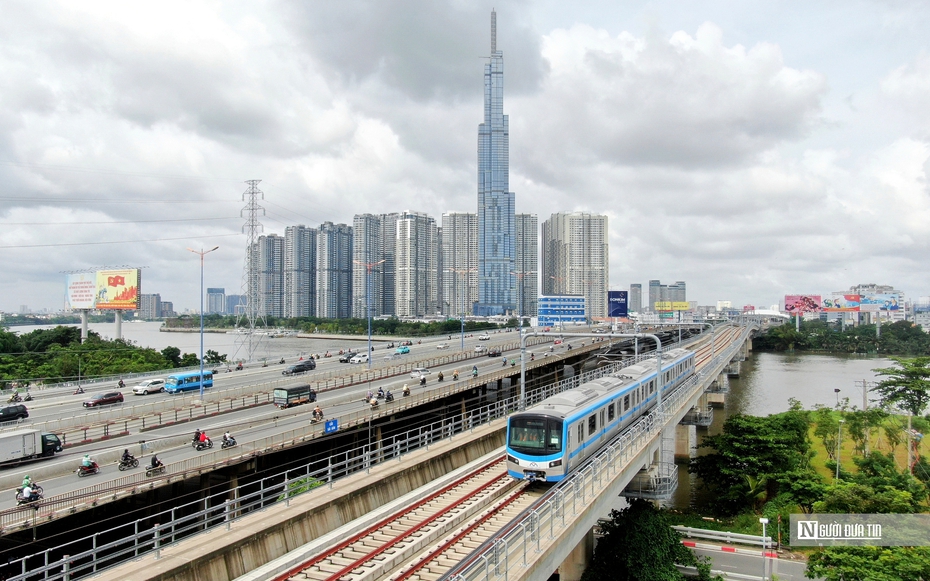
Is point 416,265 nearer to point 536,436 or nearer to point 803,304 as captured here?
point 803,304

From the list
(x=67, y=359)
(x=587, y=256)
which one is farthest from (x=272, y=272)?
(x=67, y=359)

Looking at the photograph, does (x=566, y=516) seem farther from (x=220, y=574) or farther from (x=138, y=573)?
(x=138, y=573)

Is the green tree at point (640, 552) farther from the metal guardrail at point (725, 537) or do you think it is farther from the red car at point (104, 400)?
the red car at point (104, 400)

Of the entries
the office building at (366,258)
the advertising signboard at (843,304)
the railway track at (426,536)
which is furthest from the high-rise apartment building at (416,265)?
the railway track at (426,536)

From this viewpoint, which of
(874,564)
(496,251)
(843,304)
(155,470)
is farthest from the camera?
(843,304)

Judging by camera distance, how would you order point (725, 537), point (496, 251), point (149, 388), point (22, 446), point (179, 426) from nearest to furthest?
point (22, 446), point (725, 537), point (179, 426), point (149, 388), point (496, 251)

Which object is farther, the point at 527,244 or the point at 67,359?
the point at 527,244

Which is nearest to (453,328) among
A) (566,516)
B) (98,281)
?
(98,281)
